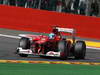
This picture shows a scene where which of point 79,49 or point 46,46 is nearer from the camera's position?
point 46,46

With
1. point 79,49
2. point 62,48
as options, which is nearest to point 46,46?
point 62,48

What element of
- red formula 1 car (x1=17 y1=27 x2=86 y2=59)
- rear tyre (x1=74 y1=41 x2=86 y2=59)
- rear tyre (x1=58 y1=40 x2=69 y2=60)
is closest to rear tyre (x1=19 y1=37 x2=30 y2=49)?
red formula 1 car (x1=17 y1=27 x2=86 y2=59)

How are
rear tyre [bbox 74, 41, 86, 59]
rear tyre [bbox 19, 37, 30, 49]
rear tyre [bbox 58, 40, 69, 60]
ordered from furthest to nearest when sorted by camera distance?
rear tyre [bbox 74, 41, 86, 59], rear tyre [bbox 19, 37, 30, 49], rear tyre [bbox 58, 40, 69, 60]

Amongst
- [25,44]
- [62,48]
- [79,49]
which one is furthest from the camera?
[79,49]

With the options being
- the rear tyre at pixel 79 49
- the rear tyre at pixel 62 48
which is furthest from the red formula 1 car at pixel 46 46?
the rear tyre at pixel 79 49

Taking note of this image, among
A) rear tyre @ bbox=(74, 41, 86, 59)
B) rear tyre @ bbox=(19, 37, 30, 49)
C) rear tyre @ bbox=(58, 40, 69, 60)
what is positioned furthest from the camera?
rear tyre @ bbox=(74, 41, 86, 59)

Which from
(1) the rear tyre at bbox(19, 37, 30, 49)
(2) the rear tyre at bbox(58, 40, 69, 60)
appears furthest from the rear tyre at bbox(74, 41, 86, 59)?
(1) the rear tyre at bbox(19, 37, 30, 49)

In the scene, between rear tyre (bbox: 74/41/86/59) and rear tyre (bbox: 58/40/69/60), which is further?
rear tyre (bbox: 74/41/86/59)

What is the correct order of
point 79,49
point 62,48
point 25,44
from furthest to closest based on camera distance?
point 79,49 < point 25,44 < point 62,48

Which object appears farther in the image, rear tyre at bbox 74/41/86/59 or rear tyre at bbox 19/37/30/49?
rear tyre at bbox 74/41/86/59

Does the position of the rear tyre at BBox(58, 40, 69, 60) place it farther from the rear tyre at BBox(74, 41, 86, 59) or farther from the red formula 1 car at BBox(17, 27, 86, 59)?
the rear tyre at BBox(74, 41, 86, 59)

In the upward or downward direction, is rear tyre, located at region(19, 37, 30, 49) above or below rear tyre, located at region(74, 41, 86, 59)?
above

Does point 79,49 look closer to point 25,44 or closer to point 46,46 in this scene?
point 46,46

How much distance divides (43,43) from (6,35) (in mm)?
8447
